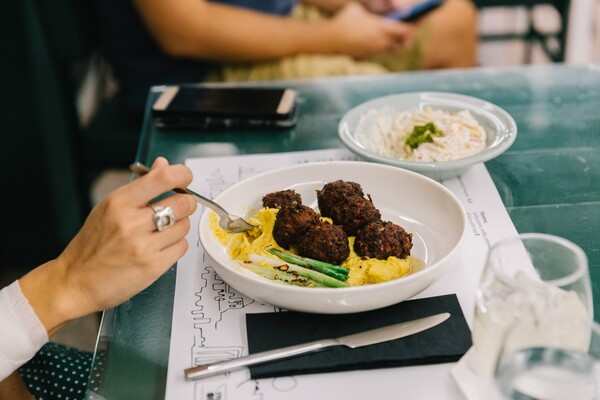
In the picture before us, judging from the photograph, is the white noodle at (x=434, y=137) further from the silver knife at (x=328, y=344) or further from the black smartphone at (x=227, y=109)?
the silver knife at (x=328, y=344)

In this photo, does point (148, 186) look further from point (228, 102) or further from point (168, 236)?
point (228, 102)

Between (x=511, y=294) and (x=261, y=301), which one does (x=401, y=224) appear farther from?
(x=511, y=294)

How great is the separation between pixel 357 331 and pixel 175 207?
26 cm

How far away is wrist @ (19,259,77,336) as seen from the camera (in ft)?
2.77

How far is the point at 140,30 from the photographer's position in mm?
1771

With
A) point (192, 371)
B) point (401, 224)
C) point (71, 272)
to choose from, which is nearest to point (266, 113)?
point (401, 224)

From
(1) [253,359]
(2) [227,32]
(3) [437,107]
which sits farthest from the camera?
(2) [227,32]

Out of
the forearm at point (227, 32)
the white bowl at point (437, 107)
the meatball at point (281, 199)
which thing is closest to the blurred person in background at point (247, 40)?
the forearm at point (227, 32)

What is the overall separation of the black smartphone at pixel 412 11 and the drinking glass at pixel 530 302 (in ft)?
4.59

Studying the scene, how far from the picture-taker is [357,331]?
0.79 metres

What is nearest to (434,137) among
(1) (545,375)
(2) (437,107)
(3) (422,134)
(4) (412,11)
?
(3) (422,134)

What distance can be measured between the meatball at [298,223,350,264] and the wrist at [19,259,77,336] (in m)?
0.30

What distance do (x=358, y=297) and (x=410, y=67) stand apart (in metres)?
1.35

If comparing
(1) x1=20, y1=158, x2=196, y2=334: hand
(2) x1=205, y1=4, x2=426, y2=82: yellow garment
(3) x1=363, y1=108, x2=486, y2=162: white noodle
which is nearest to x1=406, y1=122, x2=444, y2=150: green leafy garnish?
(3) x1=363, y1=108, x2=486, y2=162: white noodle
